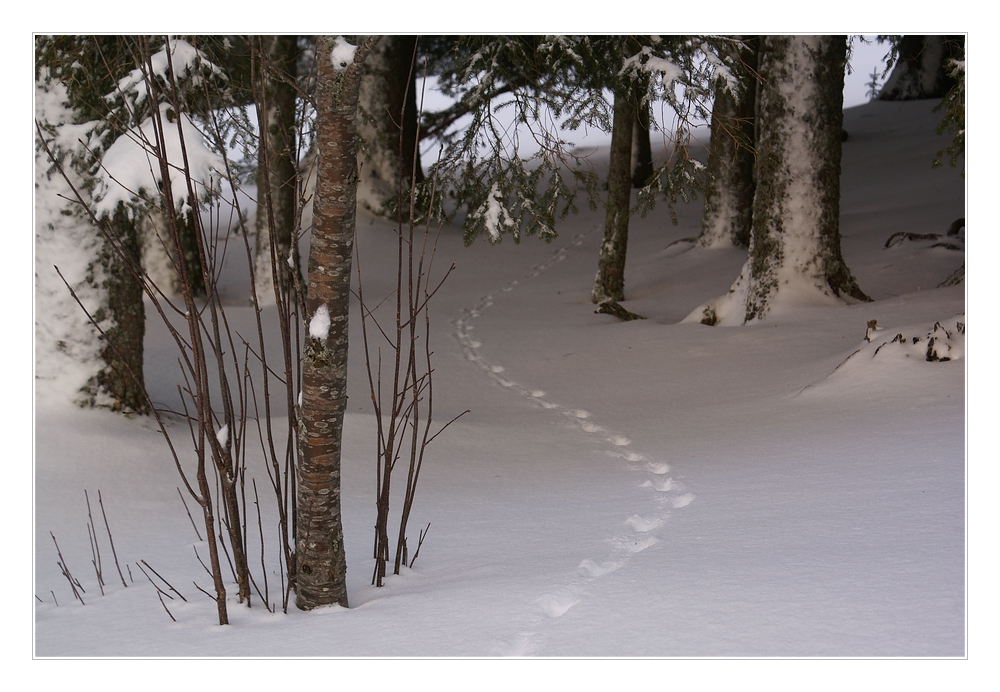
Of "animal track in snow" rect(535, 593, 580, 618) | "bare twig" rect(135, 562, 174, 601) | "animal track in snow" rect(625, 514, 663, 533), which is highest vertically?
"animal track in snow" rect(625, 514, 663, 533)

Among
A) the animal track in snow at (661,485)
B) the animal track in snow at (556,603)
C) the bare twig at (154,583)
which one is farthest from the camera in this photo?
the animal track in snow at (661,485)

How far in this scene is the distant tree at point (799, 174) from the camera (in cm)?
667

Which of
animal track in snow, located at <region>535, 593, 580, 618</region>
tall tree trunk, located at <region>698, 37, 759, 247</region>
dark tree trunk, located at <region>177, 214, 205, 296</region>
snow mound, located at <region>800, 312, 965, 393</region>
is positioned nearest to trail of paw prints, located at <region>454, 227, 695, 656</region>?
animal track in snow, located at <region>535, 593, 580, 618</region>

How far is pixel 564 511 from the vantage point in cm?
325

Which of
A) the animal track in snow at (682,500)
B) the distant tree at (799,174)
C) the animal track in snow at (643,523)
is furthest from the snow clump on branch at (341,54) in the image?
the distant tree at (799,174)

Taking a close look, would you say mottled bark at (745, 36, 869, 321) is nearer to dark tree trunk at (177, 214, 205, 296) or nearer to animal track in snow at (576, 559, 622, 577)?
animal track in snow at (576, 559, 622, 577)

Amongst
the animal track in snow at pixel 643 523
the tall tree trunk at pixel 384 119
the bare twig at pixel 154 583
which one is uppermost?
the tall tree trunk at pixel 384 119

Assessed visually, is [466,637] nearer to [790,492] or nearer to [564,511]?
[564,511]

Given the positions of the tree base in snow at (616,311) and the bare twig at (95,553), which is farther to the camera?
the tree base in snow at (616,311)

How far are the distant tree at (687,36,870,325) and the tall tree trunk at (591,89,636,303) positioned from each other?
1727 mm

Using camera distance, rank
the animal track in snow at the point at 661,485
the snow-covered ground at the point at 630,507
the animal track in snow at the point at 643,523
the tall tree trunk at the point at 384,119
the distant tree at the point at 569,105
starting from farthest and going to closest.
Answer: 1. the tall tree trunk at the point at 384,119
2. the distant tree at the point at 569,105
3. the animal track in snow at the point at 661,485
4. the animal track in snow at the point at 643,523
5. the snow-covered ground at the point at 630,507

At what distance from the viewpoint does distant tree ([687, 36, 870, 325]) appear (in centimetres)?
667

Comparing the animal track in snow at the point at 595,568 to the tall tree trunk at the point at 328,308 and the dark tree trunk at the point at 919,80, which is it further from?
the dark tree trunk at the point at 919,80

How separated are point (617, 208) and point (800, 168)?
7.43 feet
